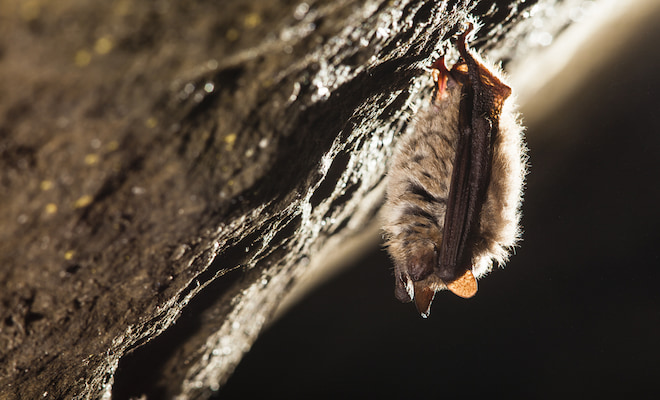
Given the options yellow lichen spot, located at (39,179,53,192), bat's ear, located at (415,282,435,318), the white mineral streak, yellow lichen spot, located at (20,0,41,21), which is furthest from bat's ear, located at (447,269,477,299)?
yellow lichen spot, located at (20,0,41,21)

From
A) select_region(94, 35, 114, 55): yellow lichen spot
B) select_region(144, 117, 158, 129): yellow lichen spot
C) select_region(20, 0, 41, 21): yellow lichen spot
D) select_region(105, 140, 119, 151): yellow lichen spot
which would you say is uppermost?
select_region(20, 0, 41, 21): yellow lichen spot

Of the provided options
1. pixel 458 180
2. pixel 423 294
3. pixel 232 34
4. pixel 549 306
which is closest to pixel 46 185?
pixel 232 34

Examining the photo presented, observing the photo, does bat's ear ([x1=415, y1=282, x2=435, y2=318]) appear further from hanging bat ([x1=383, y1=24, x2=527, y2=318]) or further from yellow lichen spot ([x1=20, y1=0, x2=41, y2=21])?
yellow lichen spot ([x1=20, y1=0, x2=41, y2=21])

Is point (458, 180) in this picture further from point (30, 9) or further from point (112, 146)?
point (30, 9)

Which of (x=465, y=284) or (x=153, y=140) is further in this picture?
(x=465, y=284)

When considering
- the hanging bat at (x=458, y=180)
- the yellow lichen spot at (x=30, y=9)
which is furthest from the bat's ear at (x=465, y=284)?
the yellow lichen spot at (x=30, y=9)

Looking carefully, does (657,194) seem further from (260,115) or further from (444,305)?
(260,115)

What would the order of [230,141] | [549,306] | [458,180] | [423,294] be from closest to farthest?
[230,141], [458,180], [423,294], [549,306]
